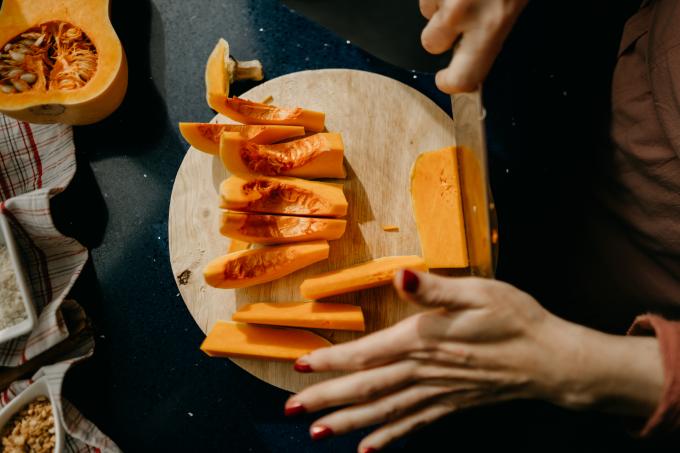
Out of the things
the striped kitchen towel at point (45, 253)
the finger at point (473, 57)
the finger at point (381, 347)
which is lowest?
the striped kitchen towel at point (45, 253)

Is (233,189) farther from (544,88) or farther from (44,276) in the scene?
(544,88)

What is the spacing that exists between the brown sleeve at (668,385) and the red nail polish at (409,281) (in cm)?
51

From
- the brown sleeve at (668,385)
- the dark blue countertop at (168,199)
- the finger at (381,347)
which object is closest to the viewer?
the brown sleeve at (668,385)

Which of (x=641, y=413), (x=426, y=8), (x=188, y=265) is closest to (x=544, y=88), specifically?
(x=426, y=8)

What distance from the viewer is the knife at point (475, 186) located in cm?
103

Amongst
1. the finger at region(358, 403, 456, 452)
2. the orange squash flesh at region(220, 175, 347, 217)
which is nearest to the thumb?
the finger at region(358, 403, 456, 452)

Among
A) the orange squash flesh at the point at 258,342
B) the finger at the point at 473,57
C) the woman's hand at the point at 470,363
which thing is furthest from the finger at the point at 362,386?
the finger at the point at 473,57

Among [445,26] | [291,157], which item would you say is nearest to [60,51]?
[291,157]

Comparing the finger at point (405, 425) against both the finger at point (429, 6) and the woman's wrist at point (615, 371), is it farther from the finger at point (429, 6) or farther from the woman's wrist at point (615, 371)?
the finger at point (429, 6)

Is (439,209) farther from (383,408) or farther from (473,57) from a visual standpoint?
(383,408)

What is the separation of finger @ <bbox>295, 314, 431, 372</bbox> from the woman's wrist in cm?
31

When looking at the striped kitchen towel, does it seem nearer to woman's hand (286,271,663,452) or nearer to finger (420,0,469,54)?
woman's hand (286,271,663,452)

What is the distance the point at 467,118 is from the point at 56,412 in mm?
1554

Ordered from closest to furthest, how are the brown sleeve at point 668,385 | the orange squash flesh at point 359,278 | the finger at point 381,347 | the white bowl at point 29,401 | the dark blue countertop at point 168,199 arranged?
the brown sleeve at point 668,385, the finger at point 381,347, the orange squash flesh at point 359,278, the white bowl at point 29,401, the dark blue countertop at point 168,199
